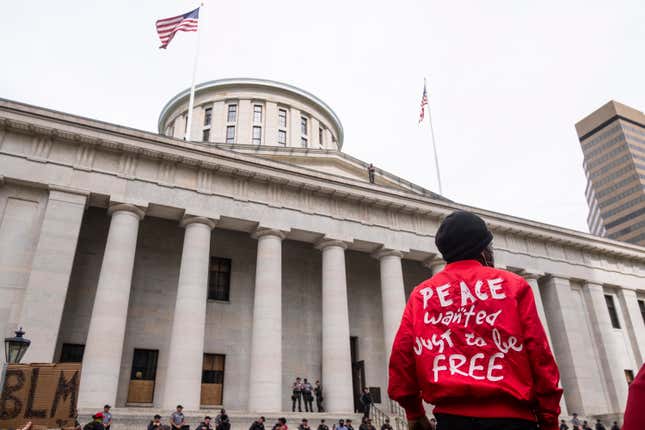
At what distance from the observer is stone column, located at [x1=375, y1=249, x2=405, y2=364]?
84.9 feet

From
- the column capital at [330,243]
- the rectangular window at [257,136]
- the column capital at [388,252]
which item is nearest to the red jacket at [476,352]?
the column capital at [330,243]

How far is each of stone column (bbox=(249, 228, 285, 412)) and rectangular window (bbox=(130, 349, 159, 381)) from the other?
549 centimetres

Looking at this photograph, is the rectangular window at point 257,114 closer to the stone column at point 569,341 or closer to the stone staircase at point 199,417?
the stone column at point 569,341

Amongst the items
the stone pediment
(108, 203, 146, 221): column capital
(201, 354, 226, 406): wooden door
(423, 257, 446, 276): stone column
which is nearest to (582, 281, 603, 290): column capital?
the stone pediment

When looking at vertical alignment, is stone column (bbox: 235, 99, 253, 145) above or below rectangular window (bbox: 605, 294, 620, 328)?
above

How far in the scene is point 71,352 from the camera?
75.5 feet

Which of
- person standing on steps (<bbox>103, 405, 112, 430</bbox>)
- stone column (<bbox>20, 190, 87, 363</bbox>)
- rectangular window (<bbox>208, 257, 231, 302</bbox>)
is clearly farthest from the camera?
rectangular window (<bbox>208, 257, 231, 302</bbox>)

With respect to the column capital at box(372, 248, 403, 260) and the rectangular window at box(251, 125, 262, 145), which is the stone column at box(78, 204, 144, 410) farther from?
the rectangular window at box(251, 125, 262, 145)

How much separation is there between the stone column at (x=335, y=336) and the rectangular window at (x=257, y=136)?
24.1 m

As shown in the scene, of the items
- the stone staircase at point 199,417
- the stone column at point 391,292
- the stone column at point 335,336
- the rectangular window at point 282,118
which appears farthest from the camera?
the rectangular window at point 282,118

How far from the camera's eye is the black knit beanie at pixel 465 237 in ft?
12.4

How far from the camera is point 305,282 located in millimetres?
29703

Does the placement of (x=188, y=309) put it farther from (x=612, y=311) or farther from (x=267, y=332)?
(x=612, y=311)

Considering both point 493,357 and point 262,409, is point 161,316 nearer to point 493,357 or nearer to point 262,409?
point 262,409
